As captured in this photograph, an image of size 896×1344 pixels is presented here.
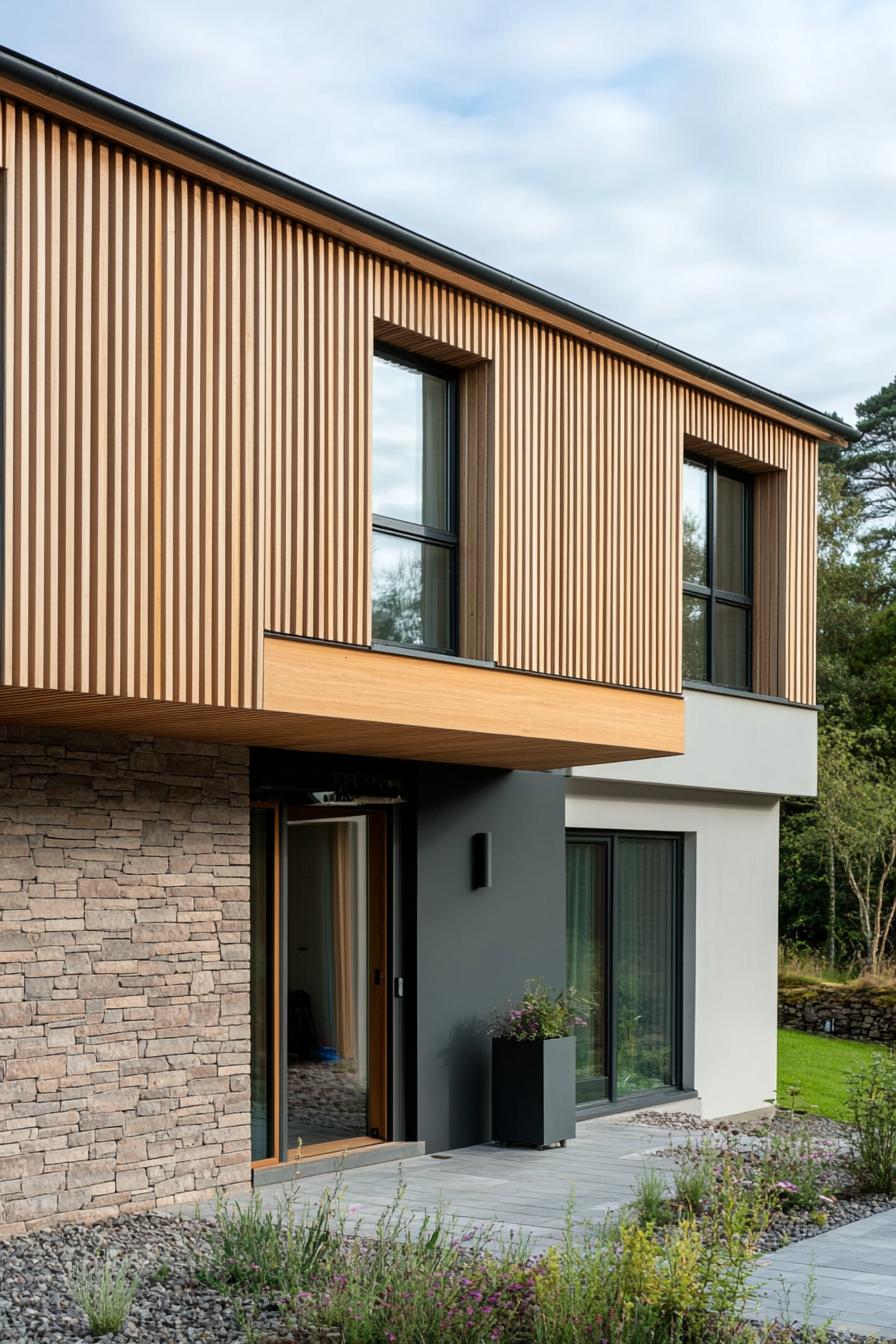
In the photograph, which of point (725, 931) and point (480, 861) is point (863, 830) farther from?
point (480, 861)

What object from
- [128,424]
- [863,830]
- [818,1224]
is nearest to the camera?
[128,424]

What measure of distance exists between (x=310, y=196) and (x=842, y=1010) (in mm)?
15654

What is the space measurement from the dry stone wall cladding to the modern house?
0.02 meters

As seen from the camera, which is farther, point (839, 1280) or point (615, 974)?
point (615, 974)

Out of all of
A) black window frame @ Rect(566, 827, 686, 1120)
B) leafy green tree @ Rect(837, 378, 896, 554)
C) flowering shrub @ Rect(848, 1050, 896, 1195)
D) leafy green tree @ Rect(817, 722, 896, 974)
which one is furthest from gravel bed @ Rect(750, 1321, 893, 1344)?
leafy green tree @ Rect(837, 378, 896, 554)

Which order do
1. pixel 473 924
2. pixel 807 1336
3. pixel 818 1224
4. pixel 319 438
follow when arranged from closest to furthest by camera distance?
pixel 807 1336 → pixel 818 1224 → pixel 319 438 → pixel 473 924

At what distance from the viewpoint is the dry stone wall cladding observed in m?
8.05

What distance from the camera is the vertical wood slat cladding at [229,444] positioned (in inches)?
283

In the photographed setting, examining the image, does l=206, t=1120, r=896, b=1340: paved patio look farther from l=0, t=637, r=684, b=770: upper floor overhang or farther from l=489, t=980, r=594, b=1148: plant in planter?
l=0, t=637, r=684, b=770: upper floor overhang

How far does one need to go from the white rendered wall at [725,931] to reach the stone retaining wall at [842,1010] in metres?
5.82

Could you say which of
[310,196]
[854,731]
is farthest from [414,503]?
[854,731]

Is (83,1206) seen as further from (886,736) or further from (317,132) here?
(886,736)

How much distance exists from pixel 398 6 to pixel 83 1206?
10.3 metres

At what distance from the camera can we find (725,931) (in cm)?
1457
